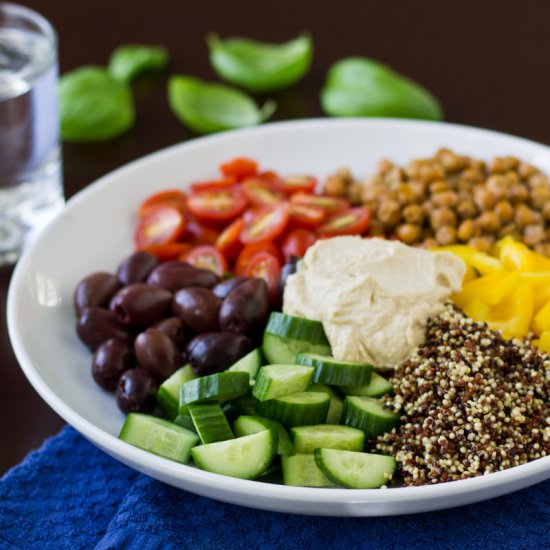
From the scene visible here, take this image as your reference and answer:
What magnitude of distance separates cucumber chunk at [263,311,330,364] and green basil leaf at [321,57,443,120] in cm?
153

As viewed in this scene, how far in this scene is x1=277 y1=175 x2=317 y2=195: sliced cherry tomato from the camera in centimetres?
358

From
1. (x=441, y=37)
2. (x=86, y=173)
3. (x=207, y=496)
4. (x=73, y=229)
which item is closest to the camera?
(x=207, y=496)

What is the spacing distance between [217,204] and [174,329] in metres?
0.74

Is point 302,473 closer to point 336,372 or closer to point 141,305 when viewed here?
point 336,372

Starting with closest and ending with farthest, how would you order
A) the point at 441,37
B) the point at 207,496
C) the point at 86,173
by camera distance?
the point at 207,496
the point at 86,173
the point at 441,37

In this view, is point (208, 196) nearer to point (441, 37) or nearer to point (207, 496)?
point (207, 496)

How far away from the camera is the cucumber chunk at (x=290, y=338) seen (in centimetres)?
277

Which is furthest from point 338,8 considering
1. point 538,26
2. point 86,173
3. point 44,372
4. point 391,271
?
point 44,372

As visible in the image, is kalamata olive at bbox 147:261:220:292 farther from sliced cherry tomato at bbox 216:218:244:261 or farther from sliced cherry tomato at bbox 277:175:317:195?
sliced cherry tomato at bbox 277:175:317:195

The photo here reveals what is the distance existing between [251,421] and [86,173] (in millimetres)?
1839

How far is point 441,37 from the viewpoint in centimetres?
491

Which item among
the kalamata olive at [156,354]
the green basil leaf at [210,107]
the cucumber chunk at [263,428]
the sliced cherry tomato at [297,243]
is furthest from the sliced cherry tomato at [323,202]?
the cucumber chunk at [263,428]

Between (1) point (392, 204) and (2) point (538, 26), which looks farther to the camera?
(2) point (538, 26)

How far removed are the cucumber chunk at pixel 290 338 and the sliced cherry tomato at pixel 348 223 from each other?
62 cm
